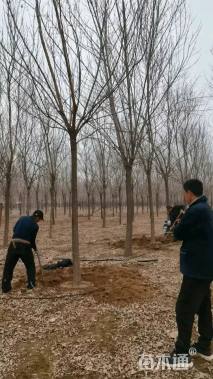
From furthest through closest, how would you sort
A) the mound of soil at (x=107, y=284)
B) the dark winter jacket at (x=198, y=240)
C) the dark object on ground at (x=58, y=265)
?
the dark object on ground at (x=58, y=265) → the mound of soil at (x=107, y=284) → the dark winter jacket at (x=198, y=240)

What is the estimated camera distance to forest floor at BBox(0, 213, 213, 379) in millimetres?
3369

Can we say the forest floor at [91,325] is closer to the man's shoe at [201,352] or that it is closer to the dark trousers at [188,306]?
the man's shoe at [201,352]

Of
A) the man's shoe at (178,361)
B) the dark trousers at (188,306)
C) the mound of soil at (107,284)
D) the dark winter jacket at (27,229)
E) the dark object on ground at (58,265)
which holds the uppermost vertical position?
the dark winter jacket at (27,229)

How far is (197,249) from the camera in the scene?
3.31 meters

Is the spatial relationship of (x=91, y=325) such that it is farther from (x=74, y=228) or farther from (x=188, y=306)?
(x=74, y=228)

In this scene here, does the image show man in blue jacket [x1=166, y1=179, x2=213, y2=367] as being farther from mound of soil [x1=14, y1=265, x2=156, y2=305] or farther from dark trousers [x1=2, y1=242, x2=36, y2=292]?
dark trousers [x1=2, y1=242, x2=36, y2=292]

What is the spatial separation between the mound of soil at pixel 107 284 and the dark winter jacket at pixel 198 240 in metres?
2.00

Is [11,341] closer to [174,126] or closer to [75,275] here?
[75,275]

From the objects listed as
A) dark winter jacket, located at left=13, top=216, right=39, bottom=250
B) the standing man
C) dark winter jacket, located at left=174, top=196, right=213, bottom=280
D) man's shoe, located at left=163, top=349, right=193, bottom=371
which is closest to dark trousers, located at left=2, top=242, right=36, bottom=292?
the standing man

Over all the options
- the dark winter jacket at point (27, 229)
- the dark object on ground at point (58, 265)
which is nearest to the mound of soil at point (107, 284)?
the dark object on ground at point (58, 265)

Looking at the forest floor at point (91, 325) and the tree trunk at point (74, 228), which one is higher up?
the tree trunk at point (74, 228)

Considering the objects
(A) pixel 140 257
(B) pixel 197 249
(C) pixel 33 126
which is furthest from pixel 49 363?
(C) pixel 33 126

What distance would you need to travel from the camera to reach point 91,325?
4.31 metres

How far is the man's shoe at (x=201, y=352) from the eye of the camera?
11.4 feet
